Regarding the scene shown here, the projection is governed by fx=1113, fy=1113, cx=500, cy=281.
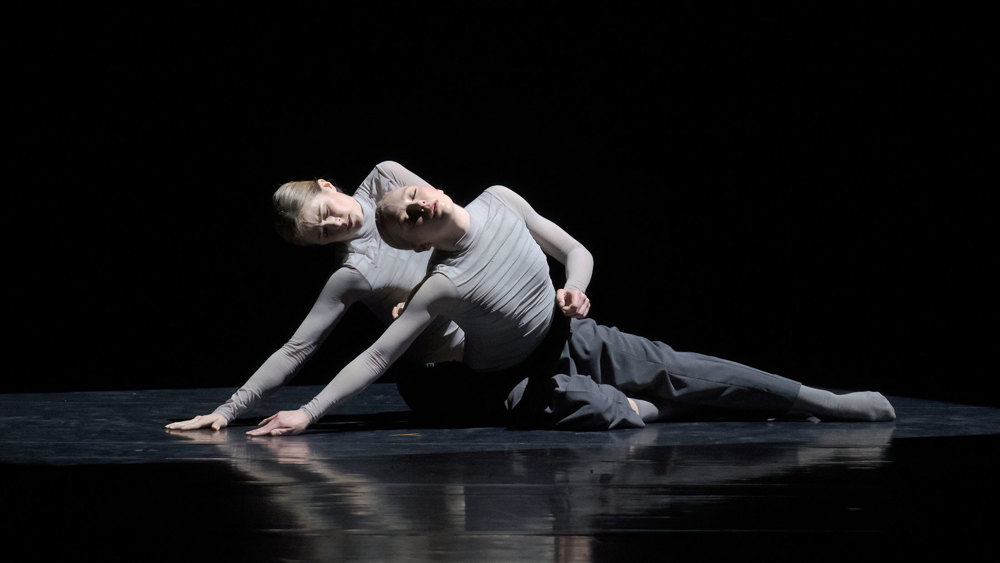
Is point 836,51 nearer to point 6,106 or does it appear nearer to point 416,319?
point 416,319

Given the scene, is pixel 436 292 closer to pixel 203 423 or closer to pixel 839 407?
pixel 203 423

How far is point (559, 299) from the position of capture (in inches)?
104

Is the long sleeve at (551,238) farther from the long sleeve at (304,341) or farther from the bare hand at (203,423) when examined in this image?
the bare hand at (203,423)

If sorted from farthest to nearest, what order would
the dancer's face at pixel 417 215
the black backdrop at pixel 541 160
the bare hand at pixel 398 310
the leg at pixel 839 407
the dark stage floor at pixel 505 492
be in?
the black backdrop at pixel 541 160, the leg at pixel 839 407, the bare hand at pixel 398 310, the dancer's face at pixel 417 215, the dark stage floor at pixel 505 492

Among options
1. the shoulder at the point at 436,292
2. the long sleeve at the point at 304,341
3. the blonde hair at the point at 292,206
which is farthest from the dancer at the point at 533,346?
the blonde hair at the point at 292,206

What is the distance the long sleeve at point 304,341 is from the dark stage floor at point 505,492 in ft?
0.47

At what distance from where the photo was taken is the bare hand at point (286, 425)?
8.66 feet

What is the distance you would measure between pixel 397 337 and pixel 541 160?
2.21m

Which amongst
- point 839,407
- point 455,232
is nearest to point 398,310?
point 455,232

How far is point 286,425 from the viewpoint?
2.64 metres

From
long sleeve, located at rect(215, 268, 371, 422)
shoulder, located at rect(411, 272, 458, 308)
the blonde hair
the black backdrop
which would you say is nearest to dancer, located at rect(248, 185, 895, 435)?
shoulder, located at rect(411, 272, 458, 308)

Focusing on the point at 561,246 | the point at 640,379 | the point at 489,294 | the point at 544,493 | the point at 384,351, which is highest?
the point at 561,246

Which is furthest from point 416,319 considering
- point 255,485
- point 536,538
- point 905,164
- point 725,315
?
point 905,164

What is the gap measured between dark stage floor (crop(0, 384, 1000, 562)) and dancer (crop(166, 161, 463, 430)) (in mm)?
159
